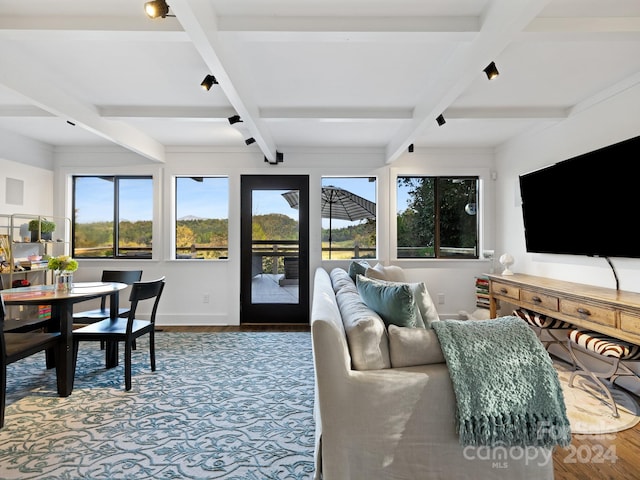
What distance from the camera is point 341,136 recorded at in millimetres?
4156

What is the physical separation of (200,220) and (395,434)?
4139 mm

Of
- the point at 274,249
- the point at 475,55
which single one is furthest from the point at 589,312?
the point at 274,249

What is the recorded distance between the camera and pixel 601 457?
1.83 metres

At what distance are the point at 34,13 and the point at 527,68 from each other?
10.7 feet

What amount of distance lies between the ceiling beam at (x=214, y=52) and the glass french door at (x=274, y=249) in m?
1.55

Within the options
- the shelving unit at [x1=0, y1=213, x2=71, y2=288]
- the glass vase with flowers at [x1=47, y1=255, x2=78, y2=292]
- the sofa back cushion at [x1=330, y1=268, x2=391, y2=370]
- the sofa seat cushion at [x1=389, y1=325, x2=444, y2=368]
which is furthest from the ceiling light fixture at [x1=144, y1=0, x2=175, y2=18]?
the shelving unit at [x1=0, y1=213, x2=71, y2=288]

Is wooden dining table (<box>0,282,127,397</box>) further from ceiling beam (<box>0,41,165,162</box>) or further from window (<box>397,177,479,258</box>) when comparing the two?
window (<box>397,177,479,258</box>)

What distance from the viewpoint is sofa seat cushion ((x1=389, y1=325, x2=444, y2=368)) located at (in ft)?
5.22

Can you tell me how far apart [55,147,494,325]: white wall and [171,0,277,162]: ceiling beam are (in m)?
1.59

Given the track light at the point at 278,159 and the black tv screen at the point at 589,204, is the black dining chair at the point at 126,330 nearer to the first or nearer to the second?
the track light at the point at 278,159

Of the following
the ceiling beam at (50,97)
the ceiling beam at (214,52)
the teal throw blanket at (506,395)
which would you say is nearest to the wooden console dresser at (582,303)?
the teal throw blanket at (506,395)

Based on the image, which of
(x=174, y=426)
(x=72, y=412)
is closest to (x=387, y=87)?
(x=174, y=426)

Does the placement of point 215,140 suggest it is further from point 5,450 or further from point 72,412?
point 5,450

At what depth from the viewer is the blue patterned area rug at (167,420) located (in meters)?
1.76
